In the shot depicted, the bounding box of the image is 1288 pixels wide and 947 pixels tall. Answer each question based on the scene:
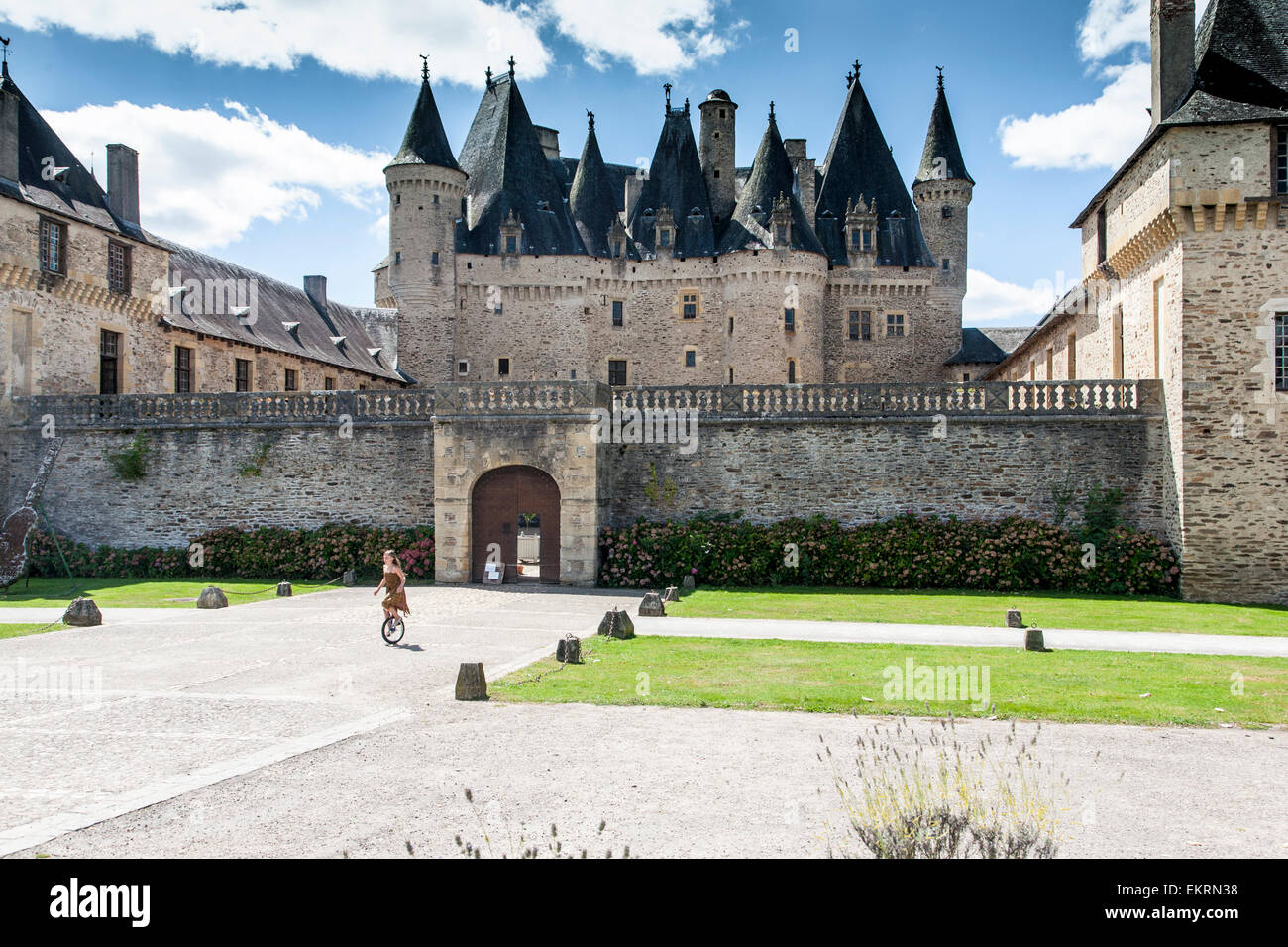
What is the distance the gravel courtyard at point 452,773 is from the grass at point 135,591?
7391 millimetres

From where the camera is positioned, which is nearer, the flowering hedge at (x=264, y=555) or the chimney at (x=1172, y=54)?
the chimney at (x=1172, y=54)

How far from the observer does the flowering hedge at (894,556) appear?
773 inches

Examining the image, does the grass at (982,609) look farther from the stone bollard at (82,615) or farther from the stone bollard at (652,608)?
the stone bollard at (82,615)

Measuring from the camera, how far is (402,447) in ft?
76.4

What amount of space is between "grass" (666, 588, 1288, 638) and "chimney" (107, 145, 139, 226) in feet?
73.4

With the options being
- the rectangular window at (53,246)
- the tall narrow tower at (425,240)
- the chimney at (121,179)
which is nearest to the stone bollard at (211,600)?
the rectangular window at (53,246)

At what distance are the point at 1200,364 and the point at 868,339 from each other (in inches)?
796

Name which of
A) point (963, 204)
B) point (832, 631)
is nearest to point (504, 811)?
point (832, 631)

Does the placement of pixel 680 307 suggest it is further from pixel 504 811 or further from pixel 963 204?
pixel 504 811

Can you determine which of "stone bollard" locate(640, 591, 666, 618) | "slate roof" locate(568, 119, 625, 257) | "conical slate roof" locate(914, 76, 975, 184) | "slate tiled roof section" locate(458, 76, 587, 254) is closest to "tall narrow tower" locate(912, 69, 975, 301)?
"conical slate roof" locate(914, 76, 975, 184)

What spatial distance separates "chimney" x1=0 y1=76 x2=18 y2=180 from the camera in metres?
24.5

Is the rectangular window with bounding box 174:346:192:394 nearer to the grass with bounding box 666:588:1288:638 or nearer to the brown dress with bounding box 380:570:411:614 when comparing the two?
the grass with bounding box 666:588:1288:638

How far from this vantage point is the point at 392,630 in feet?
43.3

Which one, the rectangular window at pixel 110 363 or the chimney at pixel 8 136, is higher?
the chimney at pixel 8 136
